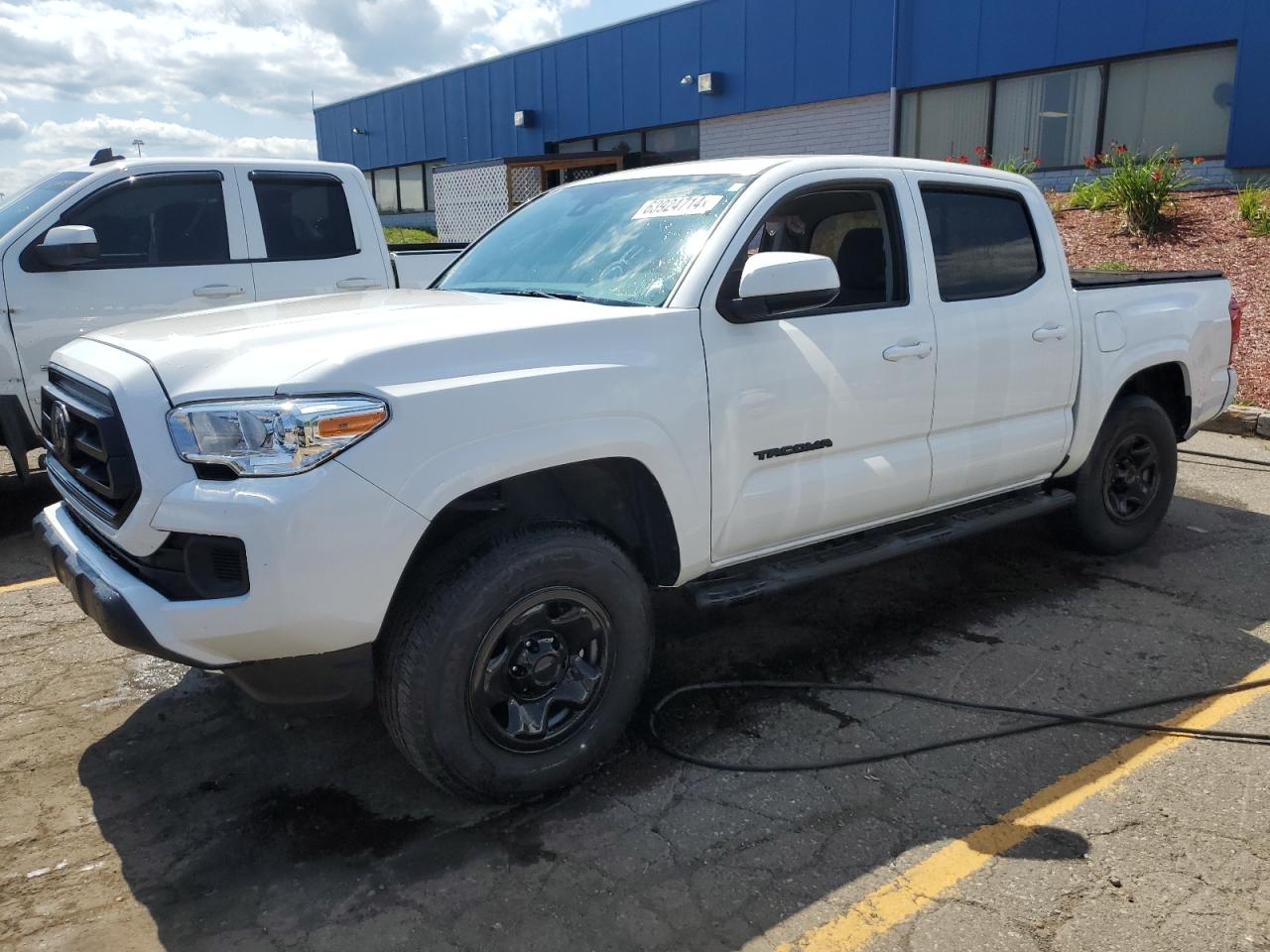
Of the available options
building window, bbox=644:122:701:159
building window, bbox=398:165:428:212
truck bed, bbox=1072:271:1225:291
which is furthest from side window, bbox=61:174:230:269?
building window, bbox=398:165:428:212

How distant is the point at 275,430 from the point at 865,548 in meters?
2.36

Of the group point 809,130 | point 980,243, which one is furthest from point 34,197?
point 809,130

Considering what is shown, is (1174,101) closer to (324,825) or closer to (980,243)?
(980,243)

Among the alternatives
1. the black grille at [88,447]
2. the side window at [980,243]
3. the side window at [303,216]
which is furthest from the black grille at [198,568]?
the side window at [303,216]

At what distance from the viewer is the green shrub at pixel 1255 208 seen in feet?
37.7

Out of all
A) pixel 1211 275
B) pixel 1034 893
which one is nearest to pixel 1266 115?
pixel 1211 275

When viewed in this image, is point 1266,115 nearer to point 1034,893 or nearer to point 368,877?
point 1034,893

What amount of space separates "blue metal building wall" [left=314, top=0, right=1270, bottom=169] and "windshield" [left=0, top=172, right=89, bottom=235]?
13.9 m

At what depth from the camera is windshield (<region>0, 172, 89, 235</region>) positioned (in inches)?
237

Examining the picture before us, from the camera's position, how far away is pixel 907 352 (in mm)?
3875

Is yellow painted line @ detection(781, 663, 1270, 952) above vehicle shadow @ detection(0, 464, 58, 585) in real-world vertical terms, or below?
below

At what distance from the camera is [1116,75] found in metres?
14.9

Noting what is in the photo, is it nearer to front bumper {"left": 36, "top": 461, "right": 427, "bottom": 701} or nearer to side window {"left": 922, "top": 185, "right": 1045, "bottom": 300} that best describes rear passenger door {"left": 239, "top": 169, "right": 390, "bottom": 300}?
side window {"left": 922, "top": 185, "right": 1045, "bottom": 300}

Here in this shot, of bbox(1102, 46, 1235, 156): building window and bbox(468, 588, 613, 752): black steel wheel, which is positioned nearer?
bbox(468, 588, 613, 752): black steel wheel
